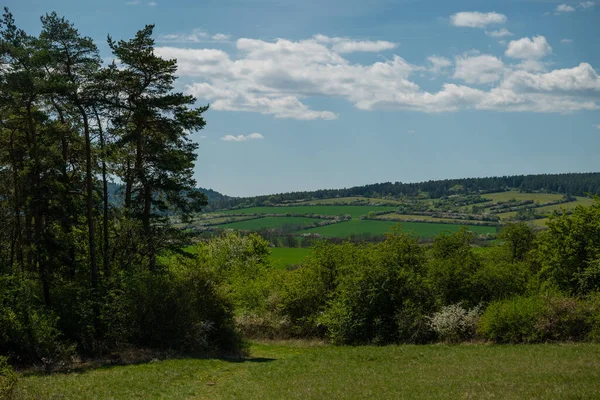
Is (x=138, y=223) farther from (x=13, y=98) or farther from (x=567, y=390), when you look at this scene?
(x=567, y=390)

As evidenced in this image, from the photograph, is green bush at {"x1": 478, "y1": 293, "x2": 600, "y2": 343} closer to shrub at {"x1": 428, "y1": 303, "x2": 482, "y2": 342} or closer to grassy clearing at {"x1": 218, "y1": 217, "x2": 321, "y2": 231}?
shrub at {"x1": 428, "y1": 303, "x2": 482, "y2": 342}

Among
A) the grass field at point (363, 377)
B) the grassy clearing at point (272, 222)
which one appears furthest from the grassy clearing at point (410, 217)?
the grass field at point (363, 377)

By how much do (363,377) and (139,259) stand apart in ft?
64.4

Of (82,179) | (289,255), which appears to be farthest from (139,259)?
(289,255)

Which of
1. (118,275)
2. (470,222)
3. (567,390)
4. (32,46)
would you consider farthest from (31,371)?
(470,222)

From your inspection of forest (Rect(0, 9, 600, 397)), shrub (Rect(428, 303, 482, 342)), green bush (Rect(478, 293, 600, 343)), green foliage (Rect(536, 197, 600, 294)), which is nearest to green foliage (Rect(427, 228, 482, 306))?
forest (Rect(0, 9, 600, 397))

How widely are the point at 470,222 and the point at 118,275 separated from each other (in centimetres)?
14664

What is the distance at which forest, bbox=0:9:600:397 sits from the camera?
90.5 ft

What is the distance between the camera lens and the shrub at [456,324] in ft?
108

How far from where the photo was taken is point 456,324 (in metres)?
33.2

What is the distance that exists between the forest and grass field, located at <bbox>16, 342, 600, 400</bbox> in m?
3.90

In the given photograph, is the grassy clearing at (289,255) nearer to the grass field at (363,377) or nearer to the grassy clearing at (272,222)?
the grassy clearing at (272,222)

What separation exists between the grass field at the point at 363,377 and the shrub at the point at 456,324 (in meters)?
4.65

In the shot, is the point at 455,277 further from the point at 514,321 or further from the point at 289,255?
the point at 289,255
